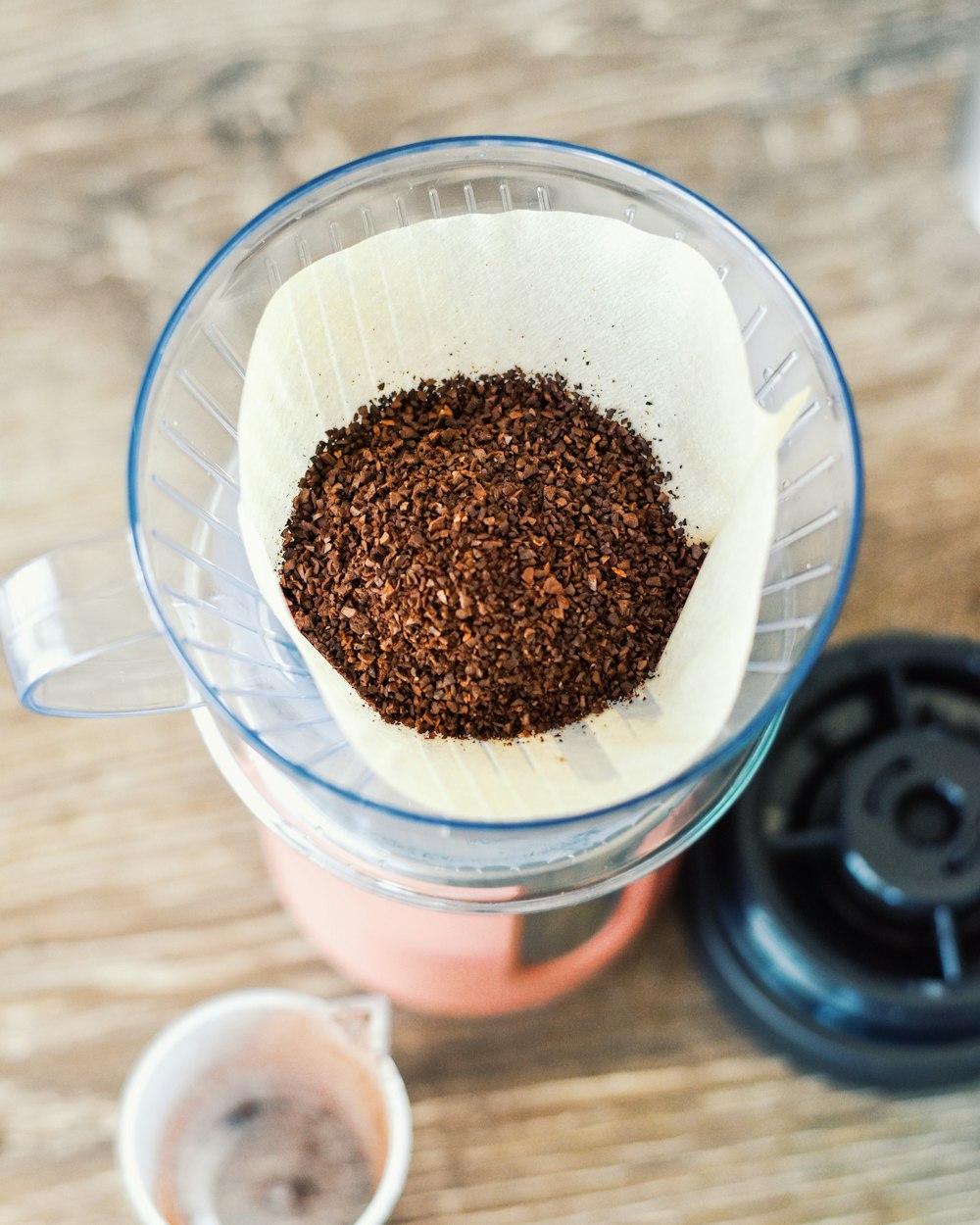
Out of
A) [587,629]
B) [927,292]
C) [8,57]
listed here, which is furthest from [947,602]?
[8,57]

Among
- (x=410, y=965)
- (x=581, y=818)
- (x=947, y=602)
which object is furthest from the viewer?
(x=947, y=602)

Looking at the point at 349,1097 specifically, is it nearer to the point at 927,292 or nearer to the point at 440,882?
the point at 440,882

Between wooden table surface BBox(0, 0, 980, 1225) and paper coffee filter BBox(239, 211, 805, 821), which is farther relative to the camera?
wooden table surface BBox(0, 0, 980, 1225)

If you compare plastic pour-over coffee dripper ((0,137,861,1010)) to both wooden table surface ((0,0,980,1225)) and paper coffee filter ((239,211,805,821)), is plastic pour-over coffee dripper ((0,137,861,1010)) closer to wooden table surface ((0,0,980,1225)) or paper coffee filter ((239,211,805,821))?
paper coffee filter ((239,211,805,821))

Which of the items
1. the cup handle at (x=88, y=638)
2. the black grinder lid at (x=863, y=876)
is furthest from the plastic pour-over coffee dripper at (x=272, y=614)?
the black grinder lid at (x=863, y=876)

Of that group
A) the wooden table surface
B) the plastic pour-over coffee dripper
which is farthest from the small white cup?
the plastic pour-over coffee dripper

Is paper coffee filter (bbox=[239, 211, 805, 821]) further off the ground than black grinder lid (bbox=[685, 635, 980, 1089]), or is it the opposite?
paper coffee filter (bbox=[239, 211, 805, 821])
